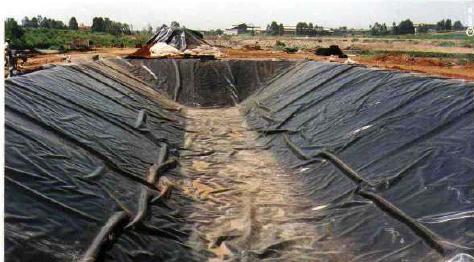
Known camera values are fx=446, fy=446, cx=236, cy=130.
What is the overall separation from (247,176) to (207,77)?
7443 mm

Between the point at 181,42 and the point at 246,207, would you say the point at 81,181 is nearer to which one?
the point at 246,207

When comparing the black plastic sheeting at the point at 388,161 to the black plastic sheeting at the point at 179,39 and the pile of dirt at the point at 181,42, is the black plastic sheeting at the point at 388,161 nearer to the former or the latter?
the pile of dirt at the point at 181,42

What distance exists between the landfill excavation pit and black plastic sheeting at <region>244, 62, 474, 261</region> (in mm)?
17

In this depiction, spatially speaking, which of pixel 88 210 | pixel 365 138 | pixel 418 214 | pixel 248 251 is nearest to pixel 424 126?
pixel 365 138

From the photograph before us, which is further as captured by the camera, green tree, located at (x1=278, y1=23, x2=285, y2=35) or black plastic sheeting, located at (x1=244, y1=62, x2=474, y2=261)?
green tree, located at (x1=278, y1=23, x2=285, y2=35)

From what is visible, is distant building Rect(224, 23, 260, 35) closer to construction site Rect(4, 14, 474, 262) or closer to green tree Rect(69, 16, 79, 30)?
green tree Rect(69, 16, 79, 30)

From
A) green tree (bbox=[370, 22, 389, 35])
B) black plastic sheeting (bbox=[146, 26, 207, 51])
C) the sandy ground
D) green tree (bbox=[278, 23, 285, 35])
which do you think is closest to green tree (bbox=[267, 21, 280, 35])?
green tree (bbox=[278, 23, 285, 35])

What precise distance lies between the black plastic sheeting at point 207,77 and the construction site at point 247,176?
132 inches

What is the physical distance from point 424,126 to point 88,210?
392 centimetres

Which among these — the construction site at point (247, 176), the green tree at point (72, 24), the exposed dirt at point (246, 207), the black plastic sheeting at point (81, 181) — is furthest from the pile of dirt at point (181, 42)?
the green tree at point (72, 24)

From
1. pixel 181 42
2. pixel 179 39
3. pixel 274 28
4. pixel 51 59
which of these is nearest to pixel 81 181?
pixel 51 59

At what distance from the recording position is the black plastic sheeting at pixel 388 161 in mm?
3799

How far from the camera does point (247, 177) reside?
20.5 feet

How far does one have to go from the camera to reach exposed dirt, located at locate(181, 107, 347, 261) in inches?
165
